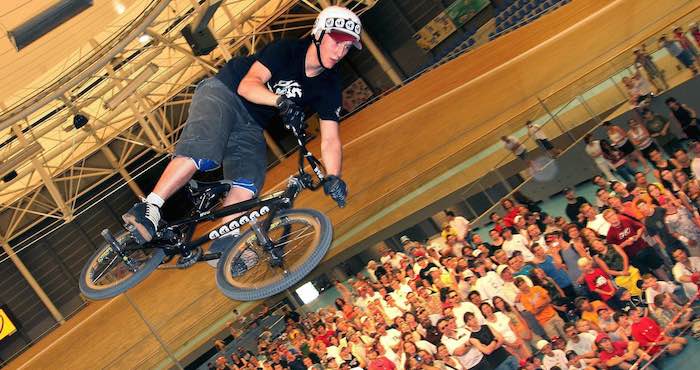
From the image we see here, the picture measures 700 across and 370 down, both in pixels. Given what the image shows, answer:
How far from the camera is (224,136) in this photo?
17.9ft

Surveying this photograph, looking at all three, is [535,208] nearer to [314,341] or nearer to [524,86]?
[524,86]

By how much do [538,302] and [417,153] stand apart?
2379 mm

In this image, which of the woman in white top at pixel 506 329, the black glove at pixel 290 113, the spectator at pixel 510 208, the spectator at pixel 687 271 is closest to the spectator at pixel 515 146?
the spectator at pixel 510 208

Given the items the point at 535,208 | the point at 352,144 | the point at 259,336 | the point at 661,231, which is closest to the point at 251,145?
the point at 259,336

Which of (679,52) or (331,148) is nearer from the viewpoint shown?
(331,148)

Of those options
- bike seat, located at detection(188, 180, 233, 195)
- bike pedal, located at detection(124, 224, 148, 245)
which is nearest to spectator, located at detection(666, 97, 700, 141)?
bike seat, located at detection(188, 180, 233, 195)

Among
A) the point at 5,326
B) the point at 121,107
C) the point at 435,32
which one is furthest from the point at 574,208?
the point at 5,326

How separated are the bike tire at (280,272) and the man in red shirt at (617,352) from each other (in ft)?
9.83

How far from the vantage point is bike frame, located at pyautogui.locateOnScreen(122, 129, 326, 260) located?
5.51 meters

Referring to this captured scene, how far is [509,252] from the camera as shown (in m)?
7.77

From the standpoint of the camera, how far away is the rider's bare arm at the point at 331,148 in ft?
18.4

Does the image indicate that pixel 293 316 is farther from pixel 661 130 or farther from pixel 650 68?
pixel 650 68

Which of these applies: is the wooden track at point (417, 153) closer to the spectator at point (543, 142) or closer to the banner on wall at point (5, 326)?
the spectator at point (543, 142)

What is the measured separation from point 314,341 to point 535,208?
2.86 meters
